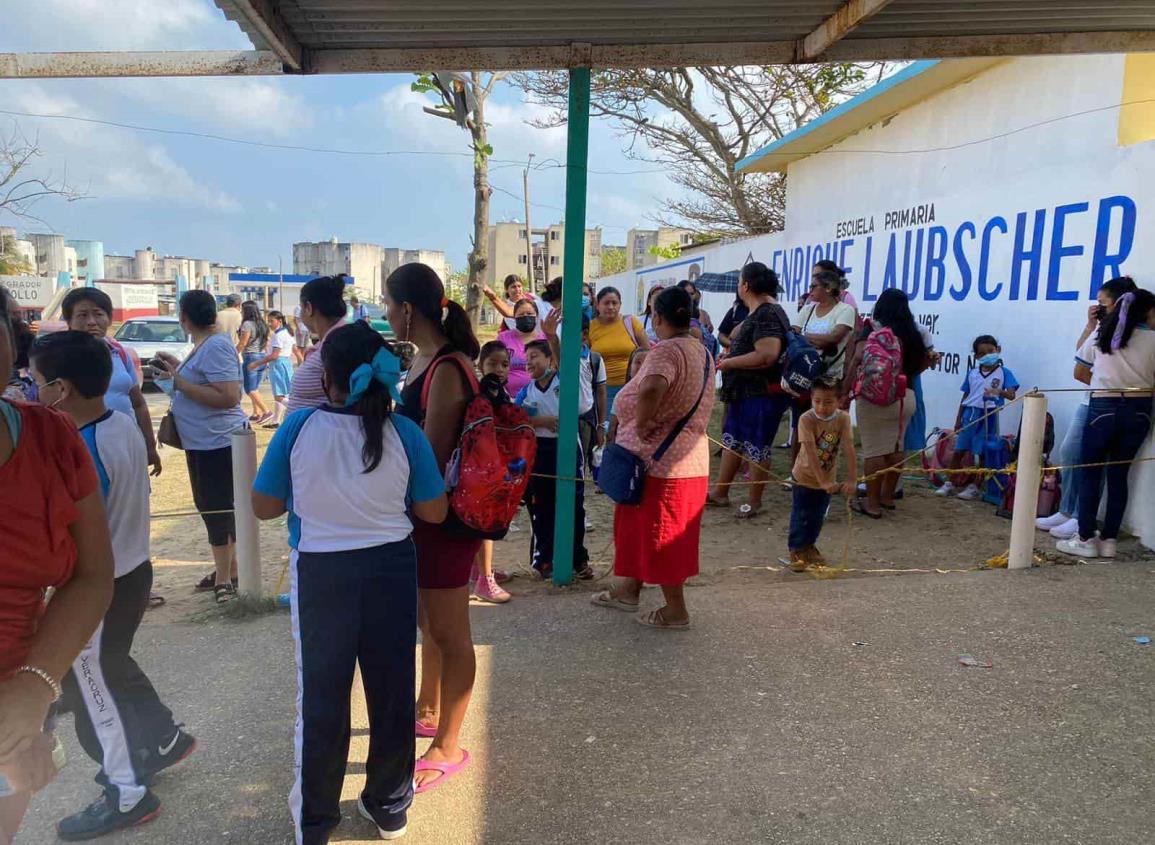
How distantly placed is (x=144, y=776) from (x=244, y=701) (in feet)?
2.66

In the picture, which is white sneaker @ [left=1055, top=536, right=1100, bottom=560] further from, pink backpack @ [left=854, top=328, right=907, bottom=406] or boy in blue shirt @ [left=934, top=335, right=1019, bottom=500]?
pink backpack @ [left=854, top=328, right=907, bottom=406]

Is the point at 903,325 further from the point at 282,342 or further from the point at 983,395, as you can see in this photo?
the point at 282,342

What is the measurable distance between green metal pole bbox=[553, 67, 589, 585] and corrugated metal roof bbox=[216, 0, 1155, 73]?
277 mm

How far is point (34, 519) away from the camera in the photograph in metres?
1.50

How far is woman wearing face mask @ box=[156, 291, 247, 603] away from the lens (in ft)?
14.8

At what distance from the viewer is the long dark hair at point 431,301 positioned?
8.88ft

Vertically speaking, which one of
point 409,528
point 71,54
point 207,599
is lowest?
point 207,599

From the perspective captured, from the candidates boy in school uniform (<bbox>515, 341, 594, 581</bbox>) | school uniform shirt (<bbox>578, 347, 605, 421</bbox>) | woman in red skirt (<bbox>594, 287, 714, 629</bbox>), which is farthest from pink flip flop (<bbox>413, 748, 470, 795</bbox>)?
school uniform shirt (<bbox>578, 347, 605, 421</bbox>)

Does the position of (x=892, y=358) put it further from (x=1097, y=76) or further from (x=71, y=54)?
(x=71, y=54)

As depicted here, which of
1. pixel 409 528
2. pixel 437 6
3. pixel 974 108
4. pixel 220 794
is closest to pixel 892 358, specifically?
pixel 974 108

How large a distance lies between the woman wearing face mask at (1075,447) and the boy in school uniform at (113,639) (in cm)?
516

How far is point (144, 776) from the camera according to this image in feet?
8.69

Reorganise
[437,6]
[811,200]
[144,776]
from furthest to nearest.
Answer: [811,200]
[437,6]
[144,776]

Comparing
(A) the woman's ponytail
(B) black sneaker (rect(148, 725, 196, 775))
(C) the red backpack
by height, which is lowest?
(B) black sneaker (rect(148, 725, 196, 775))
